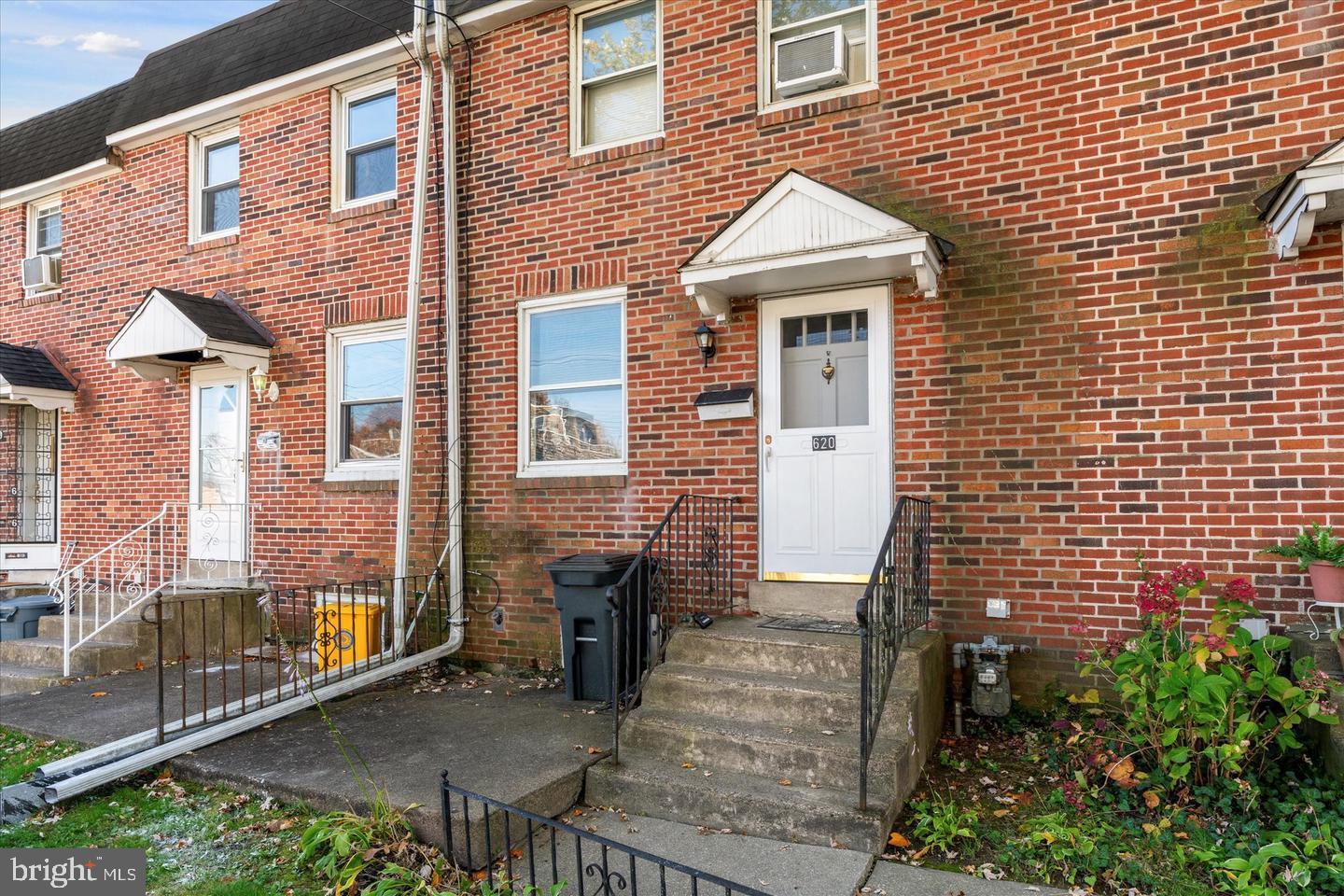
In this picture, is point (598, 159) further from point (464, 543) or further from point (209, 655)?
point (209, 655)

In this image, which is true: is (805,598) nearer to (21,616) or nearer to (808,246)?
(808,246)

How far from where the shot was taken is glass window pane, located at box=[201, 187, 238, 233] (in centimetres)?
904

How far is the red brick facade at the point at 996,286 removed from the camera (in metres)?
4.71

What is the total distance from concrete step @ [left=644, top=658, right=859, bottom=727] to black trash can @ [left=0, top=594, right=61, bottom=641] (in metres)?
6.84

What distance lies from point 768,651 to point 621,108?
15.2 ft

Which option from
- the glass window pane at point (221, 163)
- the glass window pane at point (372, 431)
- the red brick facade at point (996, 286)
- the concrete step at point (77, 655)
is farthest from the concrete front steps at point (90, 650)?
the glass window pane at point (221, 163)

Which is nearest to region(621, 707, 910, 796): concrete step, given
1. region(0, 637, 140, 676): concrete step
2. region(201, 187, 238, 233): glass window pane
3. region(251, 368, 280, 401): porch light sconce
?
region(0, 637, 140, 676): concrete step

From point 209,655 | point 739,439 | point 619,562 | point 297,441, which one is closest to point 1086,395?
point 739,439

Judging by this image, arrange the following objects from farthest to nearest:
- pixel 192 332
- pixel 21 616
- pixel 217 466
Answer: pixel 217 466
pixel 21 616
pixel 192 332

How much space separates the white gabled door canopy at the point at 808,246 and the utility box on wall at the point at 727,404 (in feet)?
2.26

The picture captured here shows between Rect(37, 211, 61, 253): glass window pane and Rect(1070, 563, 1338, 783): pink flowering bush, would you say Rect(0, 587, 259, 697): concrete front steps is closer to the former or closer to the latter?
Rect(37, 211, 61, 253): glass window pane

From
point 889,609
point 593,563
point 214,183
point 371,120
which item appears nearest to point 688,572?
point 593,563

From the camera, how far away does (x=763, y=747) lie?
4.31 m

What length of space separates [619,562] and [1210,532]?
3713 mm
